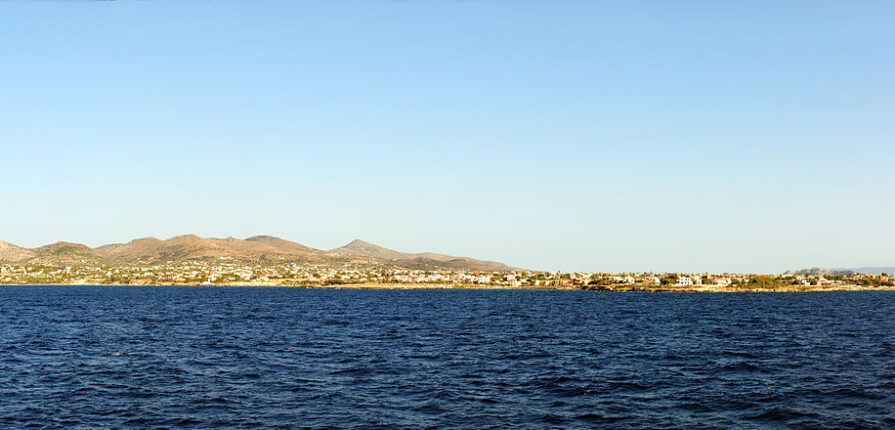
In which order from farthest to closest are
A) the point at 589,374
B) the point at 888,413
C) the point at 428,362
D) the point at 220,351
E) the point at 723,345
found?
the point at 723,345, the point at 220,351, the point at 428,362, the point at 589,374, the point at 888,413

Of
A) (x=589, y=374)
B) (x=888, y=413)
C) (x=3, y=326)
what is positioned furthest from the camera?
(x=3, y=326)

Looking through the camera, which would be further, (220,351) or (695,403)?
(220,351)

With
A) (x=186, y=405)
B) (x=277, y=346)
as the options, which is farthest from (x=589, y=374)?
(x=277, y=346)

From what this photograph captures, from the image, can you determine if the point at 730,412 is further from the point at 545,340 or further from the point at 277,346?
the point at 277,346

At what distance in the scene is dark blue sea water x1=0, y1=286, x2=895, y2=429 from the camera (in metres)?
42.2

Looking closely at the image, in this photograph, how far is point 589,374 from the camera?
193ft

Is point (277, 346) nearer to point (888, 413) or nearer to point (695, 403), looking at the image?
point (695, 403)

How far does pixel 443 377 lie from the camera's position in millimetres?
56812

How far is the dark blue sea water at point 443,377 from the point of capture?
42.2 m

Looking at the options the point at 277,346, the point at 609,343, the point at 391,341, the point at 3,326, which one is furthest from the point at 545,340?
the point at 3,326

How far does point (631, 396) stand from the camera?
48.9 meters

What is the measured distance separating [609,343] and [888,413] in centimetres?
4215

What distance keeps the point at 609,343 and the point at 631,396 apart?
36646mm

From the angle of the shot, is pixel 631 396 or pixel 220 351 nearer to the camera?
pixel 631 396
